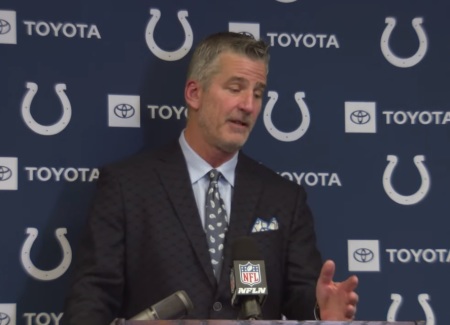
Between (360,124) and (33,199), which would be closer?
(33,199)

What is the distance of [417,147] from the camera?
130 inches

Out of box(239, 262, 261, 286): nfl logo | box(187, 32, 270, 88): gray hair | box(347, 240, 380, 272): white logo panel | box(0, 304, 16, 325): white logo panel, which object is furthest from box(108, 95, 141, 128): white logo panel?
box(239, 262, 261, 286): nfl logo

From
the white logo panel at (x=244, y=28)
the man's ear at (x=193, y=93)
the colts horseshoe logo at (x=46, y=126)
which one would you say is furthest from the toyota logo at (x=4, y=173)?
the white logo panel at (x=244, y=28)

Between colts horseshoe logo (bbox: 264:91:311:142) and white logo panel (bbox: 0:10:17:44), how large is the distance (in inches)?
34.1

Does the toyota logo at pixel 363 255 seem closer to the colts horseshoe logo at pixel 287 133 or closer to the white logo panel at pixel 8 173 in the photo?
the colts horseshoe logo at pixel 287 133

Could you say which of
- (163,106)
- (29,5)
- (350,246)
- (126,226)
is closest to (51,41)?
(29,5)

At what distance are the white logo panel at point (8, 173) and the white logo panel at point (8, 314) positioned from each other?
1.20 feet

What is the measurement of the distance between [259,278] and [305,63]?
132cm

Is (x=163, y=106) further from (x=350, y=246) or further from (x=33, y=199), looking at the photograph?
(x=350, y=246)

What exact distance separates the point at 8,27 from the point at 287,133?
99cm

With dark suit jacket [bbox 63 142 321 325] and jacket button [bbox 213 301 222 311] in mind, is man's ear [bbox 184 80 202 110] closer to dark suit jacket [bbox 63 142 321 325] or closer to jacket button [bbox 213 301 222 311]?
dark suit jacket [bbox 63 142 321 325]

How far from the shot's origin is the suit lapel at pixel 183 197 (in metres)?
2.79

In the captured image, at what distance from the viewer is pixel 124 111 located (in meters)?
3.11

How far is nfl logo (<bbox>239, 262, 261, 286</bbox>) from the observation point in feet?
6.87
